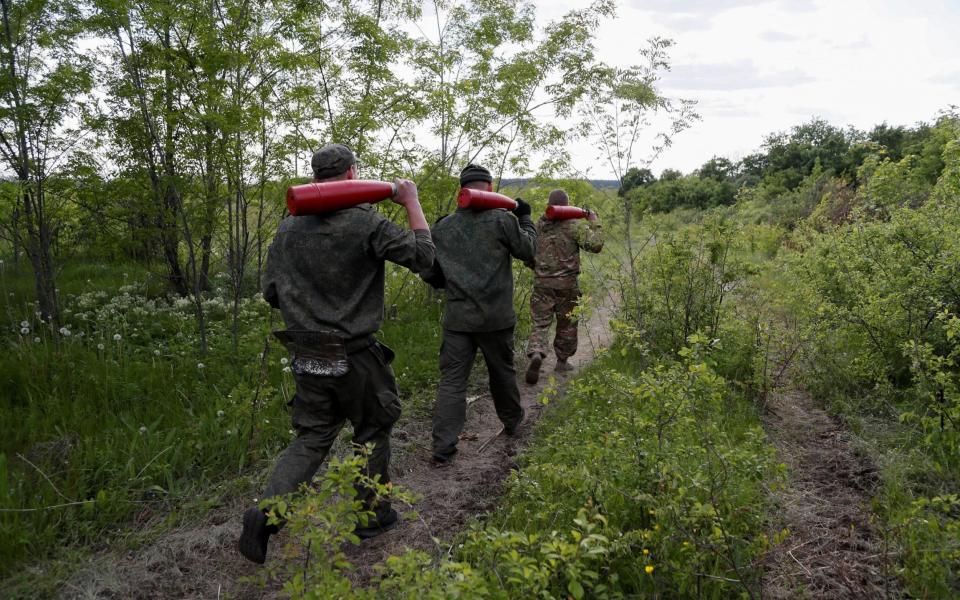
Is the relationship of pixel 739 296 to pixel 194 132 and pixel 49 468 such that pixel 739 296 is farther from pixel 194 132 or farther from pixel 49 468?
pixel 49 468

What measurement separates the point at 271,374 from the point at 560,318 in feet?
10.7

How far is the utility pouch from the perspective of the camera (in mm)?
3338

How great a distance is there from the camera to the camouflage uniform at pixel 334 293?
3.40 metres

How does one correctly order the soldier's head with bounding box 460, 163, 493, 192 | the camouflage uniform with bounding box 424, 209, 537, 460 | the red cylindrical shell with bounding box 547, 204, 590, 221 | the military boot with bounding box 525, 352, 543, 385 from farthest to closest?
1. the red cylindrical shell with bounding box 547, 204, 590, 221
2. the military boot with bounding box 525, 352, 543, 385
3. the soldier's head with bounding box 460, 163, 493, 192
4. the camouflage uniform with bounding box 424, 209, 537, 460

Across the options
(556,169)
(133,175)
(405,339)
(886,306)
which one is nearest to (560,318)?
(405,339)

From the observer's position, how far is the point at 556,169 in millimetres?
8469

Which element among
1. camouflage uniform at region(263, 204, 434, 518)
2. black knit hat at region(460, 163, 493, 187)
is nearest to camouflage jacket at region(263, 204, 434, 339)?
camouflage uniform at region(263, 204, 434, 518)

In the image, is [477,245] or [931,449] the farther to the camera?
[477,245]

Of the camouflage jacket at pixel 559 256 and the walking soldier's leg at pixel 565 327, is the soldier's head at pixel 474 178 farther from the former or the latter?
the walking soldier's leg at pixel 565 327

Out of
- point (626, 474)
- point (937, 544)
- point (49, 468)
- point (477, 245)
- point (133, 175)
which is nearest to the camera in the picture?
point (937, 544)

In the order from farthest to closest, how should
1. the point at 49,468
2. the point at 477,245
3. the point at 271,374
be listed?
the point at 271,374
the point at 477,245
the point at 49,468

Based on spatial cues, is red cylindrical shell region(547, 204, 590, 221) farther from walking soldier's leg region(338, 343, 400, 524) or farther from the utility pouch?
the utility pouch

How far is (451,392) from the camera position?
15.3 ft

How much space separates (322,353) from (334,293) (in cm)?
35
